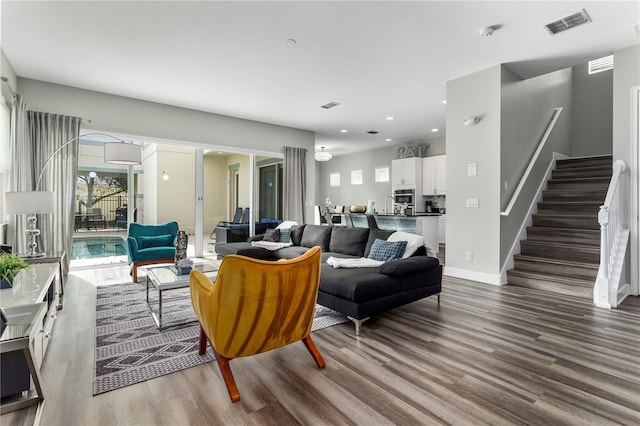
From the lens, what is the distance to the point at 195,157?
6.58m

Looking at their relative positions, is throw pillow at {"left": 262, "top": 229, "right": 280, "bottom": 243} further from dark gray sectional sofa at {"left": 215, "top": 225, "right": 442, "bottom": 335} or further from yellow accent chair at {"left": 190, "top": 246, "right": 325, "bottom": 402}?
yellow accent chair at {"left": 190, "top": 246, "right": 325, "bottom": 402}

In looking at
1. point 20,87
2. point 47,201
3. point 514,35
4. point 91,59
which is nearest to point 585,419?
point 514,35

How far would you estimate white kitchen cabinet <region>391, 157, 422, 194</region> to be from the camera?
8.88 m

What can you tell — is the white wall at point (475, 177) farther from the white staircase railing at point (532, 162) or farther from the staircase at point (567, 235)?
the staircase at point (567, 235)

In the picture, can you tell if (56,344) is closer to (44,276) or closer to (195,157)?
(44,276)

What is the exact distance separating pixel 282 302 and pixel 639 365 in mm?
2461

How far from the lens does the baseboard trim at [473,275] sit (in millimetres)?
4402

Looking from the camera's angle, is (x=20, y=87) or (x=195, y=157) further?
(x=195, y=157)

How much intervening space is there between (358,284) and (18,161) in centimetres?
460

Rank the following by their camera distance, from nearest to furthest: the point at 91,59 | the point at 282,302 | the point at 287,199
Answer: the point at 282,302 < the point at 91,59 < the point at 287,199

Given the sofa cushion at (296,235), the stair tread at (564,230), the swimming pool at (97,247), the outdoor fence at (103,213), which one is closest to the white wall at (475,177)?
the stair tread at (564,230)

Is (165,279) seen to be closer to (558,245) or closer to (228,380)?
(228,380)

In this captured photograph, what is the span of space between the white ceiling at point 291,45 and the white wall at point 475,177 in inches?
12.8

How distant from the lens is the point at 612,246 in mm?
3684
